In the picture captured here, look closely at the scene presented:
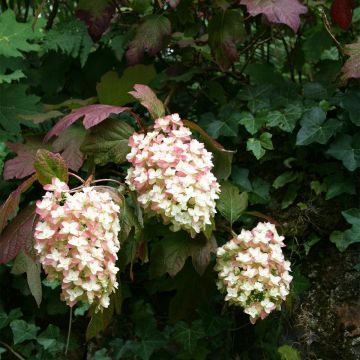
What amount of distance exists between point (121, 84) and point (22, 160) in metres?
0.38

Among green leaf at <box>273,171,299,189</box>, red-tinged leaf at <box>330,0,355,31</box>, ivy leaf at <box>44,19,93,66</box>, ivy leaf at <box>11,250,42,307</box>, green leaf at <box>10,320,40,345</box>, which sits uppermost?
red-tinged leaf at <box>330,0,355,31</box>

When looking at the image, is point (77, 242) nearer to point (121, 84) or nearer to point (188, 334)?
point (121, 84)

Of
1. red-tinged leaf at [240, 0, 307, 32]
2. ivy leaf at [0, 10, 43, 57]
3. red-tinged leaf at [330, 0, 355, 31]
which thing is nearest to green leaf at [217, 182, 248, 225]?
red-tinged leaf at [240, 0, 307, 32]

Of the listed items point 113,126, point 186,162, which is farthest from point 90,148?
point 186,162

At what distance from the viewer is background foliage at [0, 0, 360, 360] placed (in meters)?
1.82

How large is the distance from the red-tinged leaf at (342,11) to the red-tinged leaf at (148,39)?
55 cm

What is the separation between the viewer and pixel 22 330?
1925 millimetres

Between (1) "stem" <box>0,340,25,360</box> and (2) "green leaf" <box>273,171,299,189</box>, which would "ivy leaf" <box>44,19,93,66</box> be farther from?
(1) "stem" <box>0,340,25,360</box>

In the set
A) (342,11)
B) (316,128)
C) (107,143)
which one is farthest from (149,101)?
(342,11)

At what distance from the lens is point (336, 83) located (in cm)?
208

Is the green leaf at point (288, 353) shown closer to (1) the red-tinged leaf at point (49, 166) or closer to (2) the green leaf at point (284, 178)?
(2) the green leaf at point (284, 178)

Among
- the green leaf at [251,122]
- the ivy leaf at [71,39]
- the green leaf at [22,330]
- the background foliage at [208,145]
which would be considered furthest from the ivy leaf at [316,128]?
the green leaf at [22,330]

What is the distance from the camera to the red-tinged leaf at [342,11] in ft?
6.24

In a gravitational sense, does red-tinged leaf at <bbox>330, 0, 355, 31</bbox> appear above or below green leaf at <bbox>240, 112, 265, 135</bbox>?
above
